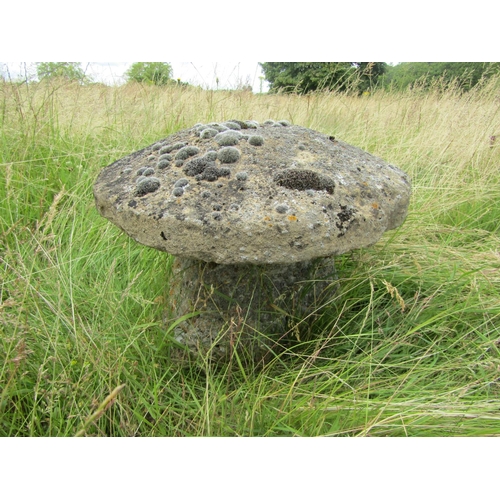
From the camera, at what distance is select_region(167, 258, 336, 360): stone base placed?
7.15 ft

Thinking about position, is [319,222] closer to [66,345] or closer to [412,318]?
[412,318]

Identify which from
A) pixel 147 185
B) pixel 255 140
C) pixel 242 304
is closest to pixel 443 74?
pixel 255 140

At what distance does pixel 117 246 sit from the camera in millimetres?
2918

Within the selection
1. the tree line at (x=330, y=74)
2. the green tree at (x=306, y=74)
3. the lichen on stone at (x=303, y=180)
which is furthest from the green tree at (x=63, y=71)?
the lichen on stone at (x=303, y=180)

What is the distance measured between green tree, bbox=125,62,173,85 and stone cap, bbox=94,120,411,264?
2870 millimetres

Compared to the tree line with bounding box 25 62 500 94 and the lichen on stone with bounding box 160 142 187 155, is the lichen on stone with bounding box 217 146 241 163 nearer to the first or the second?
the lichen on stone with bounding box 160 142 187 155

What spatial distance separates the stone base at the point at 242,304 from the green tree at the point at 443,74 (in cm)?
396

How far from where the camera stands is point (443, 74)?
5074 mm

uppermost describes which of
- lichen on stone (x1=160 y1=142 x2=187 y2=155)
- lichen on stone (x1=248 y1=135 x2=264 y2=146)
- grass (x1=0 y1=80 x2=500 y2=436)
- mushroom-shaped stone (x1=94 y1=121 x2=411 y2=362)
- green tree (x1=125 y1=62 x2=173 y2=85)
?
green tree (x1=125 y1=62 x2=173 y2=85)

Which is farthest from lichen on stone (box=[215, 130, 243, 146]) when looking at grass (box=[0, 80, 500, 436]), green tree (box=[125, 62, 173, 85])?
green tree (box=[125, 62, 173, 85])

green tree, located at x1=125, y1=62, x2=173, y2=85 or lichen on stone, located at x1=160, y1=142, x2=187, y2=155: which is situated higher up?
green tree, located at x1=125, y1=62, x2=173, y2=85

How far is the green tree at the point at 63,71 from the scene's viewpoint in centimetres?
389

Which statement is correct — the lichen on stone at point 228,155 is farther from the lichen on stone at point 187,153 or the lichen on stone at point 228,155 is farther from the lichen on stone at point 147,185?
the lichen on stone at point 147,185

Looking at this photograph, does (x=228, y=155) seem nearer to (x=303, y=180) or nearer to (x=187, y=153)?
(x=187, y=153)
